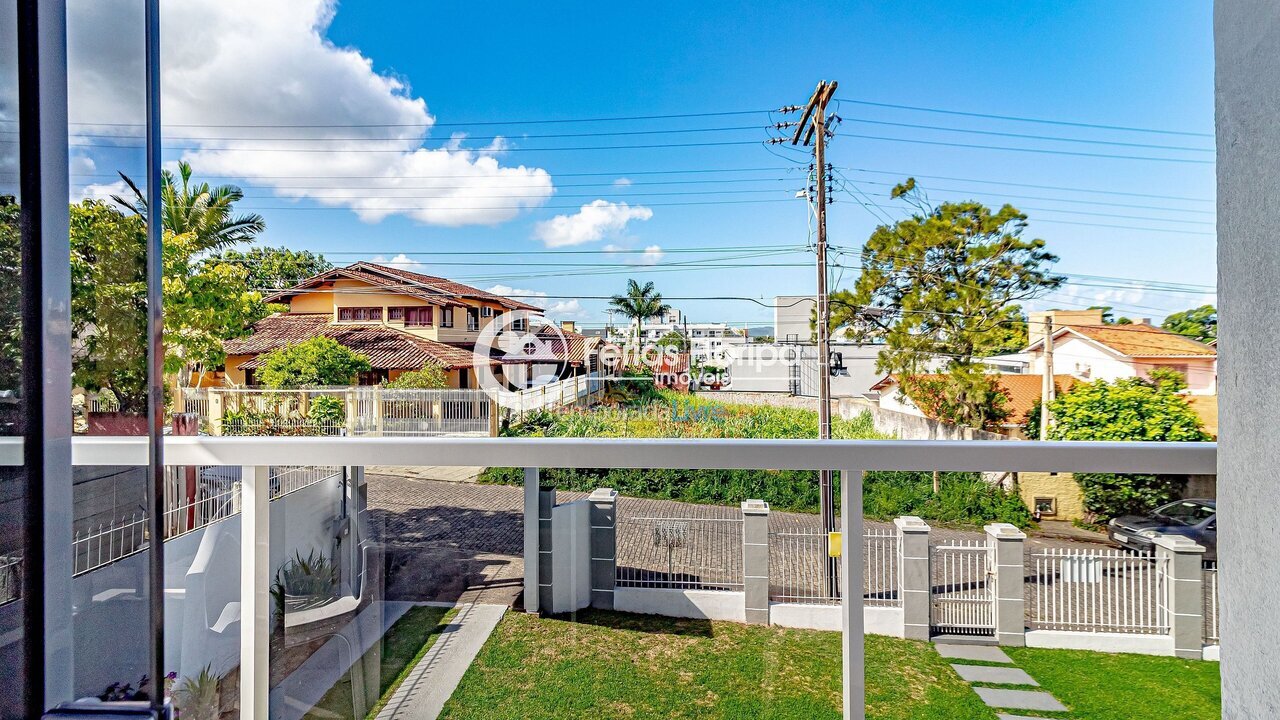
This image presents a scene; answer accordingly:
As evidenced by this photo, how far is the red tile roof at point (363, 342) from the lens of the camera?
2.53 metres

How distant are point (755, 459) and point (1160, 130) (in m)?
2.98

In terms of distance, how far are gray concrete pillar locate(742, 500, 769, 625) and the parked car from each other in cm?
→ 80

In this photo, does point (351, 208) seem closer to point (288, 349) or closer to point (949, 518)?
point (288, 349)

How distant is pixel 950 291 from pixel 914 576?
184cm

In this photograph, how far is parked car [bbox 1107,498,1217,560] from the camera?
1.21m

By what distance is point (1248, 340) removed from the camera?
2.67ft

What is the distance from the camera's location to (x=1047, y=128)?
2.82 m

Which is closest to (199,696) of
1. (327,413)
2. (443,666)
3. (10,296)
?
(443,666)

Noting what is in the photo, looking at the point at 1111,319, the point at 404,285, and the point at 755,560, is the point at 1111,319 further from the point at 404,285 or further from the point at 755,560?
the point at 404,285

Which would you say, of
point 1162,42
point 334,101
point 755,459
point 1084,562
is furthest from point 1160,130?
point 334,101

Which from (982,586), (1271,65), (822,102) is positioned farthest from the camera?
(822,102)

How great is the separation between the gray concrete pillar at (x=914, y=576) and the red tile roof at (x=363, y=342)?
6.01ft

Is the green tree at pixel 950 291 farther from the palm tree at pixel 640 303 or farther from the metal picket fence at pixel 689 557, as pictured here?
the metal picket fence at pixel 689 557

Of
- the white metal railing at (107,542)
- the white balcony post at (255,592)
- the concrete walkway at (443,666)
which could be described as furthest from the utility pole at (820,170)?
the white metal railing at (107,542)
